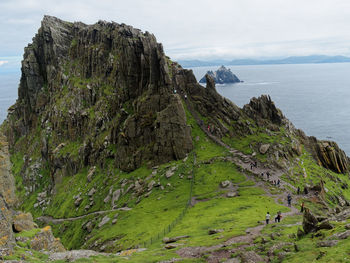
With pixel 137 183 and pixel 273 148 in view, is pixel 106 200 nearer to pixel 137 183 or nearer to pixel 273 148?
pixel 137 183

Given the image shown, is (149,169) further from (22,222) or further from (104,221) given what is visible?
(22,222)

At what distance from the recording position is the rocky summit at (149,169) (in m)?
37.0

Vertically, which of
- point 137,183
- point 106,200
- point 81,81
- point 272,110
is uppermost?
point 81,81

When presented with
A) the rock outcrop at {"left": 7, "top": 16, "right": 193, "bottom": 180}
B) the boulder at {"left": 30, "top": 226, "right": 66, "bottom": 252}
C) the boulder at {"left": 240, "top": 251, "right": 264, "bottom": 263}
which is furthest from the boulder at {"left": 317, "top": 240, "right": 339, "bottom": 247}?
the rock outcrop at {"left": 7, "top": 16, "right": 193, "bottom": 180}

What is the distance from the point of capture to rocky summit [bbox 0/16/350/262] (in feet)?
121

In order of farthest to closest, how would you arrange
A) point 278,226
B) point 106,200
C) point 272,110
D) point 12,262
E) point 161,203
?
point 272,110, point 106,200, point 161,203, point 278,226, point 12,262

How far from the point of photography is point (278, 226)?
46.3 meters

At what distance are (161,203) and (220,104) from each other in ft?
162

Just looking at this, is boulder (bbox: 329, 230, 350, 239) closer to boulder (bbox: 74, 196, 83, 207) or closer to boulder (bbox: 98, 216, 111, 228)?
boulder (bbox: 98, 216, 111, 228)

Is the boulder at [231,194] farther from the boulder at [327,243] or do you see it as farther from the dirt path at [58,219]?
the boulder at [327,243]

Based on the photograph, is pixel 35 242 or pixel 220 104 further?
pixel 220 104

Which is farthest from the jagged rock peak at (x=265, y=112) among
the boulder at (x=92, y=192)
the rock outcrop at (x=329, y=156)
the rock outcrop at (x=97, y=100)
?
the boulder at (x=92, y=192)

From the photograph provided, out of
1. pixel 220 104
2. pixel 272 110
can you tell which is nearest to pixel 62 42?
pixel 220 104

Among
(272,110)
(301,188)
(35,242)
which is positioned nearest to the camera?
(35,242)
